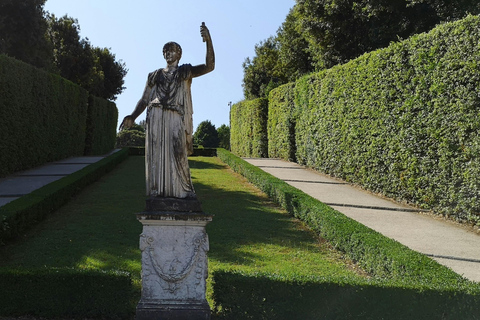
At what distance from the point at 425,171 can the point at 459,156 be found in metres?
1.23

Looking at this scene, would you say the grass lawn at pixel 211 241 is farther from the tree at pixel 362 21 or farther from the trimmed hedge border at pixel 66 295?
the tree at pixel 362 21

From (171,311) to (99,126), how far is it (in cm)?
2475

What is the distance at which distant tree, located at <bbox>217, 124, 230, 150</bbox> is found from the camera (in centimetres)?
5710

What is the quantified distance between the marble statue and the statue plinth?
18 cm

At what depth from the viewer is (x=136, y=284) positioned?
20.0ft

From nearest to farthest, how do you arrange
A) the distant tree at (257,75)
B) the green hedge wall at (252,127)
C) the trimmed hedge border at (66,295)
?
1. the trimmed hedge border at (66,295)
2. the green hedge wall at (252,127)
3. the distant tree at (257,75)

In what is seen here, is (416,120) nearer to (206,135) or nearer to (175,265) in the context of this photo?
(175,265)

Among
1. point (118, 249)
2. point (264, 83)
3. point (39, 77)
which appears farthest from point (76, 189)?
point (264, 83)

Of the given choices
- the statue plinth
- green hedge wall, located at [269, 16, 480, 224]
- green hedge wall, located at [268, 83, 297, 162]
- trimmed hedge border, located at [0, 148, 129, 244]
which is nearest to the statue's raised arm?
the statue plinth

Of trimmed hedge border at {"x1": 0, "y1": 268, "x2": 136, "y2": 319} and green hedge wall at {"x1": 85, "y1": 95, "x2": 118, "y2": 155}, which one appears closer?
trimmed hedge border at {"x1": 0, "y1": 268, "x2": 136, "y2": 319}

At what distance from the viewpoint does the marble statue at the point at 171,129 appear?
16.6 feet

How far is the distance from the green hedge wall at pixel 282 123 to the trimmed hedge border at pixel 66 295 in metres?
17.4

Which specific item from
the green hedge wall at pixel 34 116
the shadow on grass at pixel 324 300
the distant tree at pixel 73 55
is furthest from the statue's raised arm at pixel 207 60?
the distant tree at pixel 73 55

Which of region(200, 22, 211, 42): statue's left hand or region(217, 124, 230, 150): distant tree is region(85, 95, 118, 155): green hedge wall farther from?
region(217, 124, 230, 150): distant tree
